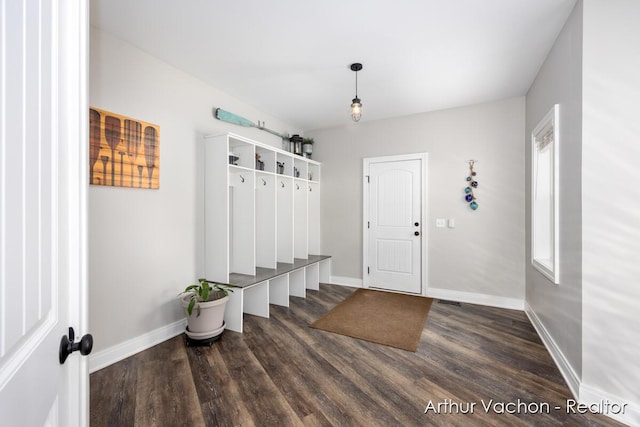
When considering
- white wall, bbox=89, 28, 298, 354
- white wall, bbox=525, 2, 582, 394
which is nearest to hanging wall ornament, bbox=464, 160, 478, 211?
white wall, bbox=525, 2, 582, 394

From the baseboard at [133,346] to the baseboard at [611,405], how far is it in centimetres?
331

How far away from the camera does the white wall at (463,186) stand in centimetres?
360

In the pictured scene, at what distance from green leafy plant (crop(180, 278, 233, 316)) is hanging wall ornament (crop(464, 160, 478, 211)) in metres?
3.23

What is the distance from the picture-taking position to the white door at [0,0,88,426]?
1.39 ft

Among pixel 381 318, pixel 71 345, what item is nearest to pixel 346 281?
pixel 381 318

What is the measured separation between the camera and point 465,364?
2.31m

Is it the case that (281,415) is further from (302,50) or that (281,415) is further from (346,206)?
(346,206)

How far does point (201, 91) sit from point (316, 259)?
2717 millimetres

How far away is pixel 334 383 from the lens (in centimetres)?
206

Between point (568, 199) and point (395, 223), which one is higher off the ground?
point (568, 199)

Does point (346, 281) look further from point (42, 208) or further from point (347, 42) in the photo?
point (42, 208)

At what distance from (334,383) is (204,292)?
1426mm

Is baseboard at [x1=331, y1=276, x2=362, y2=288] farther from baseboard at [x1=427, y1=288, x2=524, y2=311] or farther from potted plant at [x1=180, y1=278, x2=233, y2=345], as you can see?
potted plant at [x1=180, y1=278, x2=233, y2=345]

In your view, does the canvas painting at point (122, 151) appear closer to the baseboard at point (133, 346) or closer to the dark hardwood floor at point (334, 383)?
the baseboard at point (133, 346)
